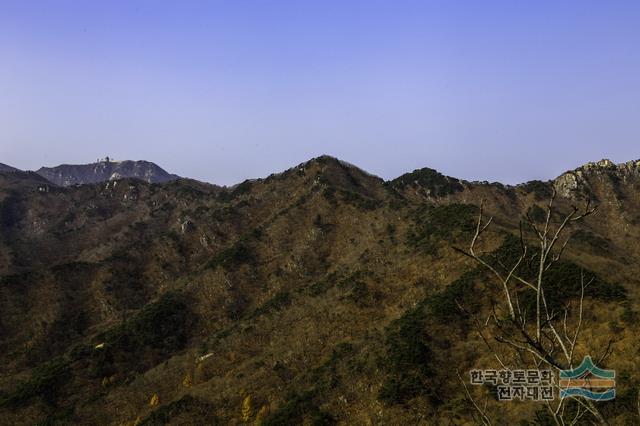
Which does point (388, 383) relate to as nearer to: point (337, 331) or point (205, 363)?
point (337, 331)

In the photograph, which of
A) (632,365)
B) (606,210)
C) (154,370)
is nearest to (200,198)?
(154,370)

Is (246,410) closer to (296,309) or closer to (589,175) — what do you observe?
(296,309)

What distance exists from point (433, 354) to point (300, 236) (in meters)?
29.4

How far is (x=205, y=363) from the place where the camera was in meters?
33.6
